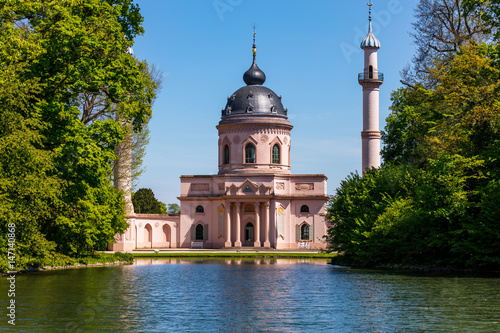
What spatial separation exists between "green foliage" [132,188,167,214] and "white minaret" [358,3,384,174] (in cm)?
4600

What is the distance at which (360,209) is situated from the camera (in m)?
40.8

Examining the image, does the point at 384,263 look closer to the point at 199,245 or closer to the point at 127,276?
the point at 127,276

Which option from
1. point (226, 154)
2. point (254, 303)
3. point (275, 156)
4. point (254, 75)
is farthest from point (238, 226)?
point (254, 303)

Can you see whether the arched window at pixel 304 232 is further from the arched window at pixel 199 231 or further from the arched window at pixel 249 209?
the arched window at pixel 199 231

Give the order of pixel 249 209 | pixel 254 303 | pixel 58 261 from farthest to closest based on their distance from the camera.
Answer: pixel 249 209, pixel 58 261, pixel 254 303

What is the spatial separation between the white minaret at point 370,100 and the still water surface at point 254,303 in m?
38.4

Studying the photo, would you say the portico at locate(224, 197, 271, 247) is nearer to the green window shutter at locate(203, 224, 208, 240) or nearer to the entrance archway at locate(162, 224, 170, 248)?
the green window shutter at locate(203, 224, 208, 240)

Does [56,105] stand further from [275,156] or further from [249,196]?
[275,156]

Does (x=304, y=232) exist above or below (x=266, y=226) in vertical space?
below

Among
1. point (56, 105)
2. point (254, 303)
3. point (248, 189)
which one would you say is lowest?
point (254, 303)

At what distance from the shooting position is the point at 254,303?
21.0m

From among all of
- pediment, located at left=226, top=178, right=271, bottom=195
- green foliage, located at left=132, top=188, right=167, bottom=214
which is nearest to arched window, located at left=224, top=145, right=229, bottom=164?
pediment, located at left=226, top=178, right=271, bottom=195

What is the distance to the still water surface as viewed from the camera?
54.4ft

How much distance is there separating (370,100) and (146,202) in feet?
161
